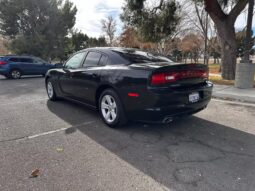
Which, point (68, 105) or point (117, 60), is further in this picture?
point (68, 105)

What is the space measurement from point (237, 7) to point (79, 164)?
33.4 feet

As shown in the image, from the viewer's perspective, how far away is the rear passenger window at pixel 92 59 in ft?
15.0

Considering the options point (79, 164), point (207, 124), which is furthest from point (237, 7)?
point (79, 164)

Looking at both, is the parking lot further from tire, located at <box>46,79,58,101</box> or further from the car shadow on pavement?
tire, located at <box>46,79,58,101</box>

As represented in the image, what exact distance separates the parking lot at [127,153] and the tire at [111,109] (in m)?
0.17

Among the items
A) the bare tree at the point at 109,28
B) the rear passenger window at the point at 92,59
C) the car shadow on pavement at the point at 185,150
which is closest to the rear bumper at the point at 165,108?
the car shadow on pavement at the point at 185,150

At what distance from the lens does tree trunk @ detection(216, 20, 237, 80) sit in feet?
32.6

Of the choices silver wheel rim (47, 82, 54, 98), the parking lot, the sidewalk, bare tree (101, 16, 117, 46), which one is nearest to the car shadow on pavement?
the parking lot

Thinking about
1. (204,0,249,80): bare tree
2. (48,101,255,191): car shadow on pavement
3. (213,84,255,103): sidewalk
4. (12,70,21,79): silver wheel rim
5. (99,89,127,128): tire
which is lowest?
(48,101,255,191): car shadow on pavement

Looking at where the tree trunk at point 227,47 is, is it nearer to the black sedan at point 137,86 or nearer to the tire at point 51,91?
the black sedan at point 137,86

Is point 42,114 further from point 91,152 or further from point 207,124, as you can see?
point 207,124

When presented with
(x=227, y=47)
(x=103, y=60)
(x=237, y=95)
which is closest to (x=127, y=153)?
(x=103, y=60)

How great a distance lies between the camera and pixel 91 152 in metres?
3.20

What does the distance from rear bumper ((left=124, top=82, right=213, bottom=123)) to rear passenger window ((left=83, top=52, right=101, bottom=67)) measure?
1488 millimetres
